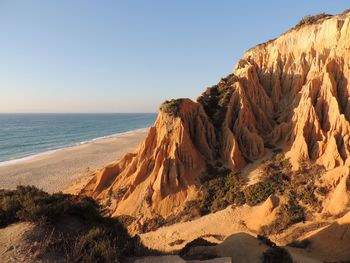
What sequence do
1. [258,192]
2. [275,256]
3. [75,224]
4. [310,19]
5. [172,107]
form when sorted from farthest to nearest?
[310,19] → [172,107] → [258,192] → [275,256] → [75,224]

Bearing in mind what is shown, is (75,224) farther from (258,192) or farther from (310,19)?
(310,19)

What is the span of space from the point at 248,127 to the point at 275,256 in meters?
16.5

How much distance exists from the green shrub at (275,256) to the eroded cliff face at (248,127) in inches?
406

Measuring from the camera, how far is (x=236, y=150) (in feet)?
77.3

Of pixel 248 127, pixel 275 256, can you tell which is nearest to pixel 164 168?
pixel 248 127

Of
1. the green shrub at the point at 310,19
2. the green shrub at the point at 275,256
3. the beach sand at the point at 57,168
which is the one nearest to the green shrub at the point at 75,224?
the green shrub at the point at 275,256

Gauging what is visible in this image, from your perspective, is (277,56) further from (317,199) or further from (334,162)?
(317,199)

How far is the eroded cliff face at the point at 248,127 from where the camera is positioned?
21641mm

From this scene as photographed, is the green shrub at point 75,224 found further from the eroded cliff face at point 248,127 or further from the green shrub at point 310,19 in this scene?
the green shrub at point 310,19

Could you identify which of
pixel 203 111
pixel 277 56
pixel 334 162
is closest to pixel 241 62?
pixel 277 56

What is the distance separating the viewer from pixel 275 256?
10727 millimetres

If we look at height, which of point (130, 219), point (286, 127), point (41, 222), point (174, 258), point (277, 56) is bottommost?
point (130, 219)

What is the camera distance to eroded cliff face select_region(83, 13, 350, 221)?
2164 centimetres

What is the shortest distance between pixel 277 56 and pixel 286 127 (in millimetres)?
10103
